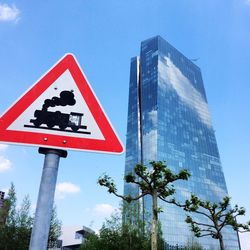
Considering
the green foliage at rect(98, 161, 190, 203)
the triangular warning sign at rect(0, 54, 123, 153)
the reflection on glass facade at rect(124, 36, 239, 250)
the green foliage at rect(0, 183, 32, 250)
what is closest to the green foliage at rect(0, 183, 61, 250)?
the green foliage at rect(0, 183, 32, 250)

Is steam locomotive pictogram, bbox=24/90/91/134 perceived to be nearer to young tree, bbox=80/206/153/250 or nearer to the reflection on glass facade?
young tree, bbox=80/206/153/250

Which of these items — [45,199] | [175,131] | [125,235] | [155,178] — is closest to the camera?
[45,199]

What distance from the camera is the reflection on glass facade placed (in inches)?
4470

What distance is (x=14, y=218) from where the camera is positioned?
35.6 m

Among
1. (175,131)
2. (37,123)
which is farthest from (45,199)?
(175,131)

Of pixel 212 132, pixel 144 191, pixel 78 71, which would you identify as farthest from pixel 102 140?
pixel 212 132

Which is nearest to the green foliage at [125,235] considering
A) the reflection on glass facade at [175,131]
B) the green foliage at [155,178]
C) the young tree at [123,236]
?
the young tree at [123,236]

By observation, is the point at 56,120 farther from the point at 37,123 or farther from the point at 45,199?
the point at 45,199

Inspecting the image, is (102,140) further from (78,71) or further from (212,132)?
(212,132)

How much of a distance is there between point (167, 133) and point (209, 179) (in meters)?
24.9

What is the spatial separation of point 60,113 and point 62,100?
13 centimetres

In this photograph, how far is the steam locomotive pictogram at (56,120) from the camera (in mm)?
2521

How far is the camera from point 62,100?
265 centimetres

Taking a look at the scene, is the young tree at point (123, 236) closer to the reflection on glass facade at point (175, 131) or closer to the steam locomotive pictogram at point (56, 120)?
the steam locomotive pictogram at point (56, 120)
